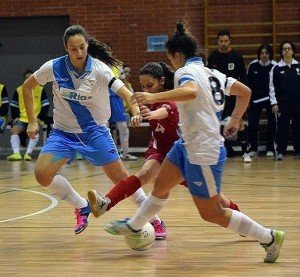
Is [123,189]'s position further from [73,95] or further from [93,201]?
[73,95]

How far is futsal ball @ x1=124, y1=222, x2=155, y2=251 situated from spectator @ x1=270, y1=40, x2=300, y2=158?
27.4 feet

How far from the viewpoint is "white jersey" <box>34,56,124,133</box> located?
6113mm

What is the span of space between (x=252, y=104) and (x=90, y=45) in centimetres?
782

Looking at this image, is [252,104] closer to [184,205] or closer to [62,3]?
[62,3]

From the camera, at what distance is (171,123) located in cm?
610

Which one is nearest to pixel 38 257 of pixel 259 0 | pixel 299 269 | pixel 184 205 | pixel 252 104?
pixel 299 269

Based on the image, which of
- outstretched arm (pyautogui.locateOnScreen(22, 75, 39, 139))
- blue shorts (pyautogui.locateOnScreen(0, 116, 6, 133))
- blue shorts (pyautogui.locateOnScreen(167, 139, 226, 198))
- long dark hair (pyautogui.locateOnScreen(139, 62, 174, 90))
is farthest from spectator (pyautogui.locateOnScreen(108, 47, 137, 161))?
blue shorts (pyautogui.locateOnScreen(167, 139, 226, 198))

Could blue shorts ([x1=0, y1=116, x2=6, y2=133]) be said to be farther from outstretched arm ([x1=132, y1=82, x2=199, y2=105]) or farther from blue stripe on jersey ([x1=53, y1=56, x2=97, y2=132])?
outstretched arm ([x1=132, y1=82, x2=199, y2=105])

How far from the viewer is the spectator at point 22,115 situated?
47.9 ft

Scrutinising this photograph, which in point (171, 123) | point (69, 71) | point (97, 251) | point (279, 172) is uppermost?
point (69, 71)

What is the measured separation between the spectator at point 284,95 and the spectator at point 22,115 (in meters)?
4.16

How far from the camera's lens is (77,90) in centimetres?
612

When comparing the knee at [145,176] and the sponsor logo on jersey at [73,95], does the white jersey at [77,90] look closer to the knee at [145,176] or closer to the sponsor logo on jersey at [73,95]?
the sponsor logo on jersey at [73,95]

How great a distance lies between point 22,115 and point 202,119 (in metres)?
10.3
